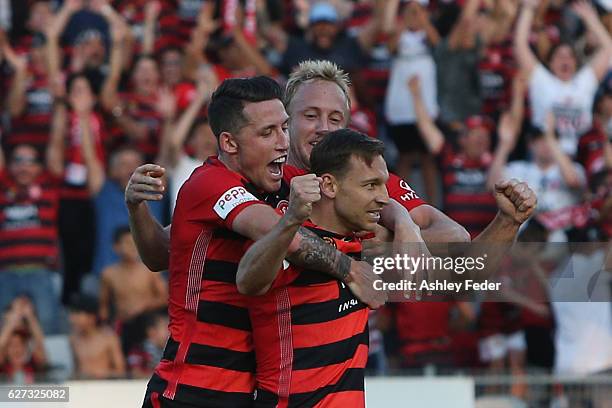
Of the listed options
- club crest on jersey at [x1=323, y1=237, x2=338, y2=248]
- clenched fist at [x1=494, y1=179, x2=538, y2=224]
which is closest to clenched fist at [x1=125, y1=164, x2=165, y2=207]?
club crest on jersey at [x1=323, y1=237, x2=338, y2=248]

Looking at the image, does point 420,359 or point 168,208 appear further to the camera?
point 168,208

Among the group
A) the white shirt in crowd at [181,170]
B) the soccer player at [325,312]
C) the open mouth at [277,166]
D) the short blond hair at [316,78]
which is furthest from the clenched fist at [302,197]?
the white shirt in crowd at [181,170]

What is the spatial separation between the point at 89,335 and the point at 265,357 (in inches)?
206

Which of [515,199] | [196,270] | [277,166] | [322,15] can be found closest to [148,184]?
[196,270]

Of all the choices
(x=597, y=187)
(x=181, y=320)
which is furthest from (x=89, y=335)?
(x=181, y=320)

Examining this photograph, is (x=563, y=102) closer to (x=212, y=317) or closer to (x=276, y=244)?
(x=212, y=317)

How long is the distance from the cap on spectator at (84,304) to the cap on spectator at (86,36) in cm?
253

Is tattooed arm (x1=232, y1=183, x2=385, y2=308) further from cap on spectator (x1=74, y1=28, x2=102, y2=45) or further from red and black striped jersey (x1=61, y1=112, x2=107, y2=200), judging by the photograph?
cap on spectator (x1=74, y1=28, x2=102, y2=45)

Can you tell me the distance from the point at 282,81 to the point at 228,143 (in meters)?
5.92

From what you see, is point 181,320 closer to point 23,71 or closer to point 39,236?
point 39,236

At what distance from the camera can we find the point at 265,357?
5145 millimetres

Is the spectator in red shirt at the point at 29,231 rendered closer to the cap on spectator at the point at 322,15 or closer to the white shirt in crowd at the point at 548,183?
the cap on spectator at the point at 322,15

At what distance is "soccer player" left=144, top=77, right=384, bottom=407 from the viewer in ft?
17.1

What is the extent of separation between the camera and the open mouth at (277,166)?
5378mm
